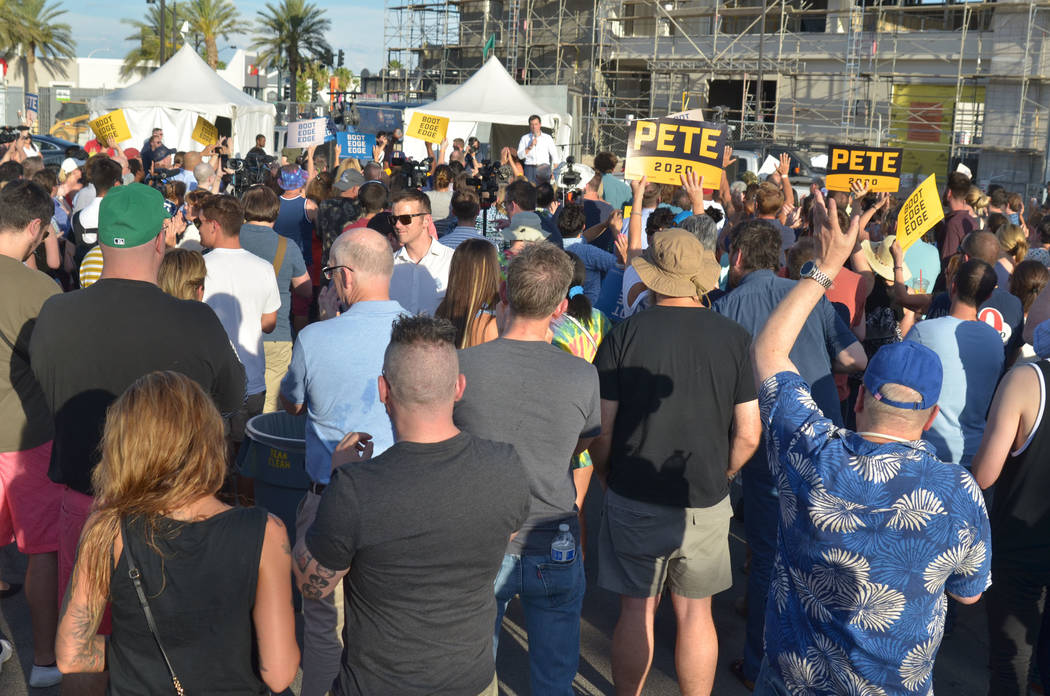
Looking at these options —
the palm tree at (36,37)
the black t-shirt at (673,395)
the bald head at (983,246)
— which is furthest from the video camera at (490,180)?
the palm tree at (36,37)

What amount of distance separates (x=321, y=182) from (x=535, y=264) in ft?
18.6

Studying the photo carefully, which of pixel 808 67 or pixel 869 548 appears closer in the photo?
pixel 869 548

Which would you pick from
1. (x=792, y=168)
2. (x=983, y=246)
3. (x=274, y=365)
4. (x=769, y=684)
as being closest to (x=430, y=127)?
(x=274, y=365)

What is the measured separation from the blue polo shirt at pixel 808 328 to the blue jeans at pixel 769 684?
5.77 ft

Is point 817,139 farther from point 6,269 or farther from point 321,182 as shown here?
point 6,269

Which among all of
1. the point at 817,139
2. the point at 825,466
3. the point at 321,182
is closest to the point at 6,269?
the point at 825,466

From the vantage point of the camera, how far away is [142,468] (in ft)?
7.47

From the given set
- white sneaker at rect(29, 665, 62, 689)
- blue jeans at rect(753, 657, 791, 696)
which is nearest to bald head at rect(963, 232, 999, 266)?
blue jeans at rect(753, 657, 791, 696)

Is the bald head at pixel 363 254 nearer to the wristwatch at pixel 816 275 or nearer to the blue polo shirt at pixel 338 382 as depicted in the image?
the blue polo shirt at pixel 338 382

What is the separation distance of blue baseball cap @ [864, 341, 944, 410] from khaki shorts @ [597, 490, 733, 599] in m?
1.36

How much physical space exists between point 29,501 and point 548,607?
2105mm

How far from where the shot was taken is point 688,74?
32094 millimetres

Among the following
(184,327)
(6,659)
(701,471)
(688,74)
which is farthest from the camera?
(688,74)

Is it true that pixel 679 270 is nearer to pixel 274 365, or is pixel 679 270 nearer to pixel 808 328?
pixel 808 328
